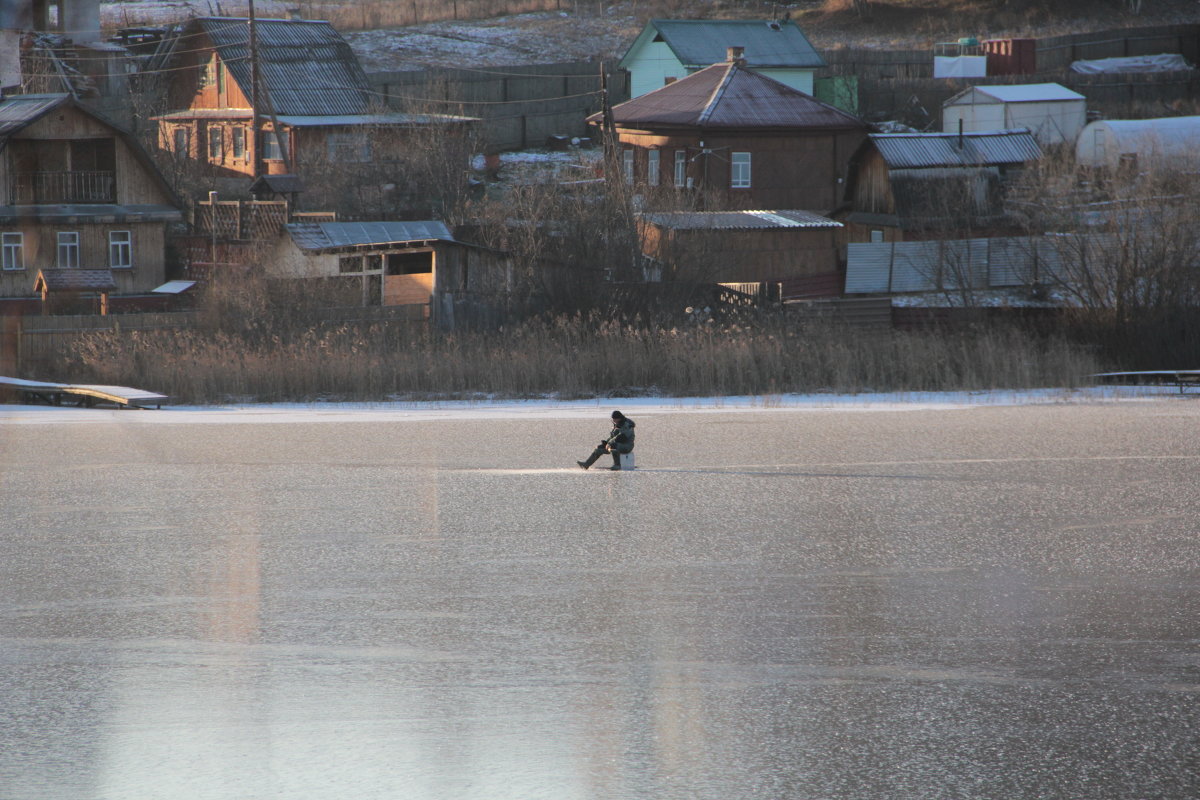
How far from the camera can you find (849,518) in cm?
1037

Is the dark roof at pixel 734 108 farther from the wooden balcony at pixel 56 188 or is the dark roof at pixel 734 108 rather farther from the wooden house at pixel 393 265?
the wooden balcony at pixel 56 188

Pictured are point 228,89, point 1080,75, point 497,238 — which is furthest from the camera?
point 1080,75

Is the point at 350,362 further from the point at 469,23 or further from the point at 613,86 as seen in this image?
the point at 469,23

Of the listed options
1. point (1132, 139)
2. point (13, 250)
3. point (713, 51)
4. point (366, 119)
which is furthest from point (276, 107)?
point (1132, 139)

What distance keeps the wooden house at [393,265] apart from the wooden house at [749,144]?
15012mm

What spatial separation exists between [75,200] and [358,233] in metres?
9.55

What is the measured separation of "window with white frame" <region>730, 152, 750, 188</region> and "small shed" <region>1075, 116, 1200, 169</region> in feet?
37.3

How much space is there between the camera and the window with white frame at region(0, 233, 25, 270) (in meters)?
37.6

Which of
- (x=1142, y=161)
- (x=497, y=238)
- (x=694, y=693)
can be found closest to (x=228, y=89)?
(x=497, y=238)

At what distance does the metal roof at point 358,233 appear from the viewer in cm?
3425

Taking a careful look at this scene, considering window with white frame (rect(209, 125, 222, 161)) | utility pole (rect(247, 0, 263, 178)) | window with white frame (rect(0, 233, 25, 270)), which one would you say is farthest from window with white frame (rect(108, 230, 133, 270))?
window with white frame (rect(209, 125, 222, 161))

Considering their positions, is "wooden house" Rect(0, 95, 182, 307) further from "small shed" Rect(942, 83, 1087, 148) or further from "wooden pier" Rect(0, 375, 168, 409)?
"small shed" Rect(942, 83, 1087, 148)

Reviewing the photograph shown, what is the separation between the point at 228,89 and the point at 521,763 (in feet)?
173

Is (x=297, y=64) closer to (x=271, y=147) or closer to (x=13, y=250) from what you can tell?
(x=271, y=147)
